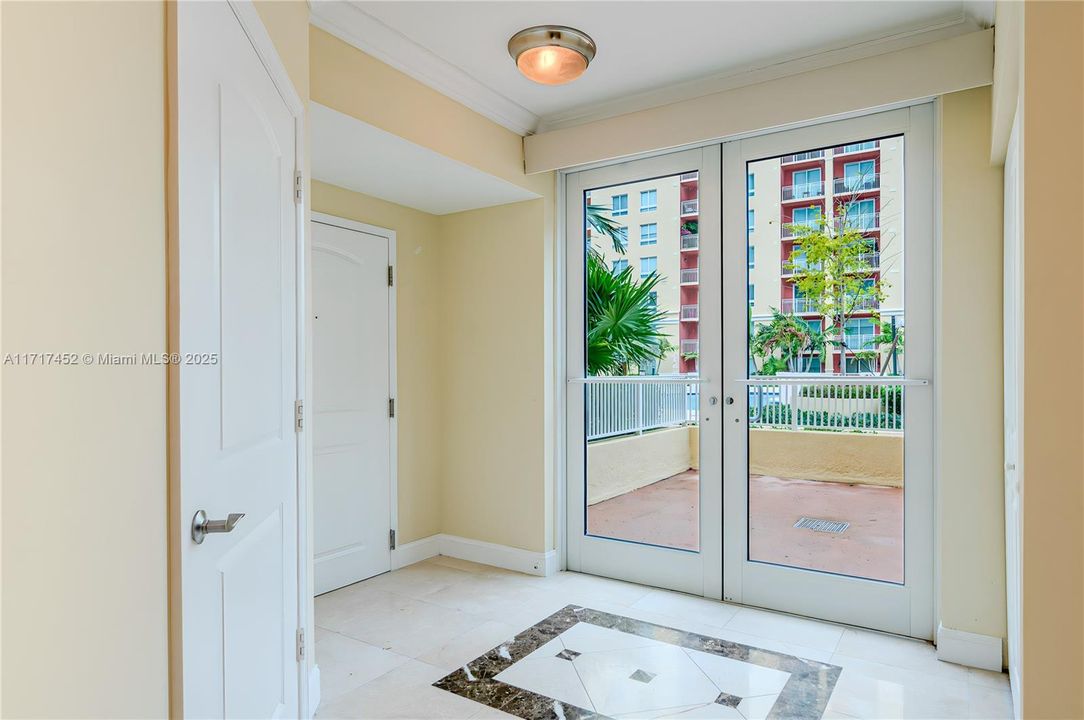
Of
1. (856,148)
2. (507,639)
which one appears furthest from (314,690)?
(856,148)

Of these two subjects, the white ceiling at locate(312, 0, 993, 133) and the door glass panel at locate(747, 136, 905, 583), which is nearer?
the white ceiling at locate(312, 0, 993, 133)

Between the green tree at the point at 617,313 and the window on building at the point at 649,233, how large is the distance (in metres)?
0.12

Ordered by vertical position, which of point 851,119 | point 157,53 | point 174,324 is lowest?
point 174,324

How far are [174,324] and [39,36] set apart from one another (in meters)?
0.48

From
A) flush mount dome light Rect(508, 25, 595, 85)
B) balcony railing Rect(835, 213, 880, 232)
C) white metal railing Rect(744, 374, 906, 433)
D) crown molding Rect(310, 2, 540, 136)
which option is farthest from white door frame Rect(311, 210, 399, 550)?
balcony railing Rect(835, 213, 880, 232)

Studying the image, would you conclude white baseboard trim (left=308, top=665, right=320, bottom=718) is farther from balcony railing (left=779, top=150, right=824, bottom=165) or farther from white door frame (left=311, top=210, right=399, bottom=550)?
balcony railing (left=779, top=150, right=824, bottom=165)

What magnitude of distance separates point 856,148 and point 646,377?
5.04 ft

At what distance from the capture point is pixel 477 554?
13.3 feet

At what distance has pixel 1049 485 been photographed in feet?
3.58

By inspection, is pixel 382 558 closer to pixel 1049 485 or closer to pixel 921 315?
pixel 921 315

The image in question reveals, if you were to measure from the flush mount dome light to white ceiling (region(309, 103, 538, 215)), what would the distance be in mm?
604

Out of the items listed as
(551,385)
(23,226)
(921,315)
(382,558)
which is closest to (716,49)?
(921,315)

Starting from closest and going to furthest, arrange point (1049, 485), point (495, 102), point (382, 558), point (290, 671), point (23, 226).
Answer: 1. point (23, 226)
2. point (1049, 485)
3. point (290, 671)
4. point (495, 102)
5. point (382, 558)

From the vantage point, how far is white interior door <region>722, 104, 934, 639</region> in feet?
9.45
